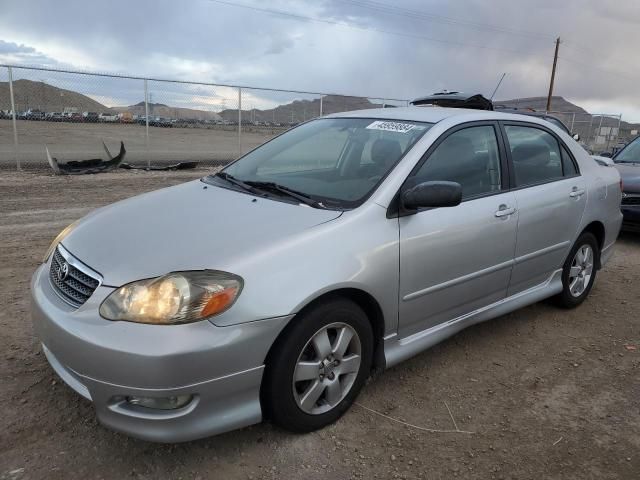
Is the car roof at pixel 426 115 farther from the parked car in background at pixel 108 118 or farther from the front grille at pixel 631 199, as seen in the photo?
the parked car in background at pixel 108 118

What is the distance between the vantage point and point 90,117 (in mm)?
15281

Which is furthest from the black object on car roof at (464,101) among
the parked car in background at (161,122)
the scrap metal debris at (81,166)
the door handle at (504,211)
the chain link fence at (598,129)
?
the chain link fence at (598,129)

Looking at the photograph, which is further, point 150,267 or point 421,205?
point 421,205

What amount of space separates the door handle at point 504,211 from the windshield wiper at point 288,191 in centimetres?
131

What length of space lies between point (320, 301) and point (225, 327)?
1.66 feet

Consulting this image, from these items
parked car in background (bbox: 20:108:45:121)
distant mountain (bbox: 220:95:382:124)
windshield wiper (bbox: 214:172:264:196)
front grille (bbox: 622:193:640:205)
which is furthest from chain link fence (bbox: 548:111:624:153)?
windshield wiper (bbox: 214:172:264:196)

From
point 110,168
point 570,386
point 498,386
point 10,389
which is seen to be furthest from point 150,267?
point 110,168

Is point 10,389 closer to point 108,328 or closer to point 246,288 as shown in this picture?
point 108,328

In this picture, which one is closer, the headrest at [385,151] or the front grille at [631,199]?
the headrest at [385,151]

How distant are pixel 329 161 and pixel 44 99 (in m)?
13.0

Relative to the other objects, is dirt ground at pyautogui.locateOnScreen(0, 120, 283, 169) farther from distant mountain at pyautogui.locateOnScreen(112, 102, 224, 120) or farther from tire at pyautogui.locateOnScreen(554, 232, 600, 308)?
tire at pyautogui.locateOnScreen(554, 232, 600, 308)

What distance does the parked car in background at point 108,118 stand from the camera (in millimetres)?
14228

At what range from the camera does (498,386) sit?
3.26 metres

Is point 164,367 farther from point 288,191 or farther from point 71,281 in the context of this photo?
point 288,191
